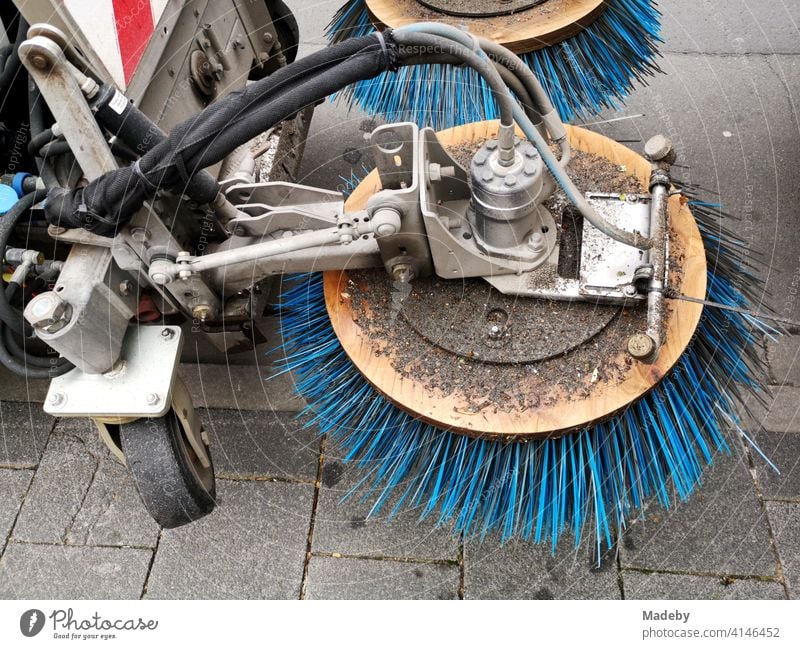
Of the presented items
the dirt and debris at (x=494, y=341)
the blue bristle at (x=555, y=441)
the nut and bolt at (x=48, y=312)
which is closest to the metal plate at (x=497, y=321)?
the dirt and debris at (x=494, y=341)

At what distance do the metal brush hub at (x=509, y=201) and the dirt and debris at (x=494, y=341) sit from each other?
0.06m

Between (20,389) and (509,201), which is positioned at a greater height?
(509,201)

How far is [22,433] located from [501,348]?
90cm

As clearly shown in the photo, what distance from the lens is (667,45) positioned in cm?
161

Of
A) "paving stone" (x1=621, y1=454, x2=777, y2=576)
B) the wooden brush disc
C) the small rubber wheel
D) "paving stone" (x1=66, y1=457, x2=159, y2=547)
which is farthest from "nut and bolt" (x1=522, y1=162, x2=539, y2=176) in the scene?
"paving stone" (x1=66, y1=457, x2=159, y2=547)

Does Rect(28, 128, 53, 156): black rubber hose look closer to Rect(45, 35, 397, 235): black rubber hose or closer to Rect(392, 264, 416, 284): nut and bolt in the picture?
Rect(45, 35, 397, 235): black rubber hose

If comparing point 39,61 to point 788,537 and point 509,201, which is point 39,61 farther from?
point 788,537

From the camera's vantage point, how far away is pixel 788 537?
1.06 metres

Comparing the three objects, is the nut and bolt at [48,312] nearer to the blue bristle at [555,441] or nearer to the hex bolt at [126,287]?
the hex bolt at [126,287]

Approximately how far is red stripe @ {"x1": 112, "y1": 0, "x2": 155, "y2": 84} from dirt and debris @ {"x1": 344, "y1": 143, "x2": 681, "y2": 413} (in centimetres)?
37

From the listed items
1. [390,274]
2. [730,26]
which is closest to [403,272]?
[390,274]

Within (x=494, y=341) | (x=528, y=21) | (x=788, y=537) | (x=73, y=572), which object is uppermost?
(x=528, y=21)

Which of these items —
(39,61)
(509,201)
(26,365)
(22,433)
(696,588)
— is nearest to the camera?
(39,61)

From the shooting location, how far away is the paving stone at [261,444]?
117 centimetres
